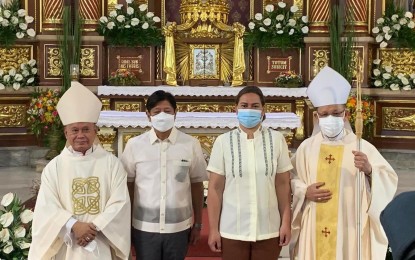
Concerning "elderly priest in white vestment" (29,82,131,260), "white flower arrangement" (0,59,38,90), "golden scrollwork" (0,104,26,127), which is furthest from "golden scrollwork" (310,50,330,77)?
"elderly priest in white vestment" (29,82,131,260)

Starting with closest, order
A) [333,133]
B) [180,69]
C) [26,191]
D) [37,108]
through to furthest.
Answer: [333,133] → [26,191] → [37,108] → [180,69]

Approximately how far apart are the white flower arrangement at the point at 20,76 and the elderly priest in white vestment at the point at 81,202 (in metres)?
7.10

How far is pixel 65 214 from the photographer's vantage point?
322cm

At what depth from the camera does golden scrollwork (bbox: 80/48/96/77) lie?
10352mm

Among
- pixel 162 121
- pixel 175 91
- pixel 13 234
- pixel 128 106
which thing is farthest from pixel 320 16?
pixel 13 234

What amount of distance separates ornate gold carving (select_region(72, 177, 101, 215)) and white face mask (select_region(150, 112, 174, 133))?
0.45m

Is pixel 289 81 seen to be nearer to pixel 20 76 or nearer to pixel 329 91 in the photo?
pixel 20 76

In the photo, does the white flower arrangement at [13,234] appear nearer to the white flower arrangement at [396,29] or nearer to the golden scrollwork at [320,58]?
the golden scrollwork at [320,58]

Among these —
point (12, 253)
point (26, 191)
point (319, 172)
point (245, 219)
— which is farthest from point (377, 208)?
point (26, 191)

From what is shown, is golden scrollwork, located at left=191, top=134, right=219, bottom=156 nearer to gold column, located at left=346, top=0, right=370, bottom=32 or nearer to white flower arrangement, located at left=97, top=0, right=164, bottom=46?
white flower arrangement, located at left=97, top=0, right=164, bottom=46

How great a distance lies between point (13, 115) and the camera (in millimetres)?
10602

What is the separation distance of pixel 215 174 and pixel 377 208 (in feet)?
2.80

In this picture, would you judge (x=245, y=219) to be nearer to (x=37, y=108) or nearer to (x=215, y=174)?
(x=215, y=174)

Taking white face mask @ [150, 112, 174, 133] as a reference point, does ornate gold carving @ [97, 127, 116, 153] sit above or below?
below
